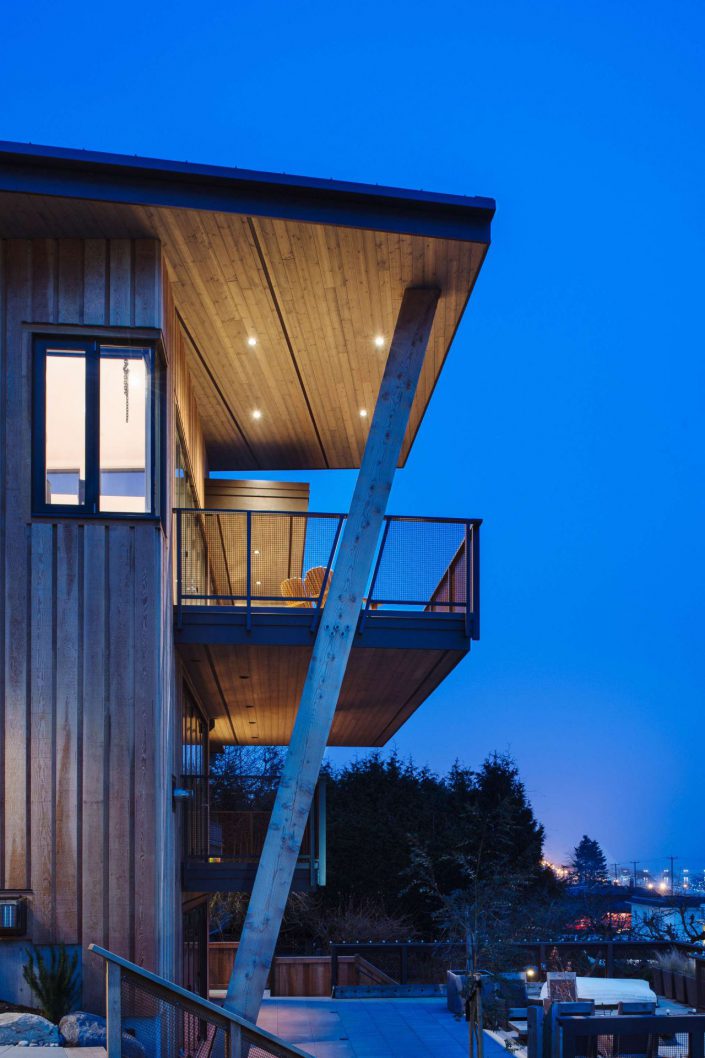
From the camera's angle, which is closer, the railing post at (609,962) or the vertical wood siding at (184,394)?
the vertical wood siding at (184,394)

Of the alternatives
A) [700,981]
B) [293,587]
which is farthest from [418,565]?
[700,981]

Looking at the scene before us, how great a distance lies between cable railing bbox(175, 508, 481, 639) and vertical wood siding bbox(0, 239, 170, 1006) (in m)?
1.96

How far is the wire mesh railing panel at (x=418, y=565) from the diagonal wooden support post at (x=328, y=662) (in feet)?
4.31

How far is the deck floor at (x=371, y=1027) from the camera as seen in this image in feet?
48.4

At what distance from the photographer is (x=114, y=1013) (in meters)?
7.29

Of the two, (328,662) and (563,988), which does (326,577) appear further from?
(563,988)

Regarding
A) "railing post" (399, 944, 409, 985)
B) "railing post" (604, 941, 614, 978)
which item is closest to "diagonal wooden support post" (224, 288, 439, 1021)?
"railing post" (399, 944, 409, 985)

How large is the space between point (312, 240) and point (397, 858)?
24506mm

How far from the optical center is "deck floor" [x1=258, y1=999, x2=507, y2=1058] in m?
14.8

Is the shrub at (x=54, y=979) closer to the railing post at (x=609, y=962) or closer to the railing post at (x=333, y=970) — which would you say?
the railing post at (x=333, y=970)

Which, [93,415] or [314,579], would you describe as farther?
[314,579]

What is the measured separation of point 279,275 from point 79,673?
4.56 m

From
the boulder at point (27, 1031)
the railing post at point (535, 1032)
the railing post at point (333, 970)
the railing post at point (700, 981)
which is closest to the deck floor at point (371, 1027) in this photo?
the railing post at point (333, 970)

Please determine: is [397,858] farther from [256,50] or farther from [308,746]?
[256,50]
